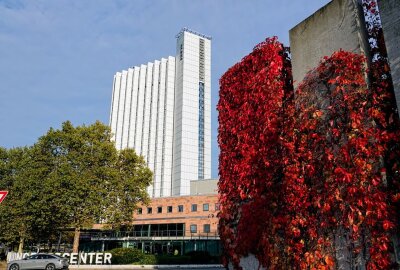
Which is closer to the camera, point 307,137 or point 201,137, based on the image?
point 307,137

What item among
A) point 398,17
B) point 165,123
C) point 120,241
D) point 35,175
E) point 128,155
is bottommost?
point 120,241

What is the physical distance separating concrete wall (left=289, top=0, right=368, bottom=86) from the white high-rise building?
91.5m

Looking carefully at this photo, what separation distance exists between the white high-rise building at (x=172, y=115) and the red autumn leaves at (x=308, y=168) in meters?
90.1

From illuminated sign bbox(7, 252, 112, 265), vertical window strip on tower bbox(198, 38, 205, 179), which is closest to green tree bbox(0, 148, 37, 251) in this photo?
illuminated sign bbox(7, 252, 112, 265)

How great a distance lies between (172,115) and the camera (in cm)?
10981

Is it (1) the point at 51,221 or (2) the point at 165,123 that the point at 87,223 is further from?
(2) the point at 165,123

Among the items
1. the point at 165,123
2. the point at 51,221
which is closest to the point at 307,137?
the point at 51,221

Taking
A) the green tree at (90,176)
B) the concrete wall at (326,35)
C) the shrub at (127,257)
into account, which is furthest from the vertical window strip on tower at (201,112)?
the concrete wall at (326,35)

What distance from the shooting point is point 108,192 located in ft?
112

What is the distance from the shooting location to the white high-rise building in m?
101

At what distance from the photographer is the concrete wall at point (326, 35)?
19.6 ft

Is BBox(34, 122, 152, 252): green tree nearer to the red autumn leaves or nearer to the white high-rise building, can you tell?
the red autumn leaves

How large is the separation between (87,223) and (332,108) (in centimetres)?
3015

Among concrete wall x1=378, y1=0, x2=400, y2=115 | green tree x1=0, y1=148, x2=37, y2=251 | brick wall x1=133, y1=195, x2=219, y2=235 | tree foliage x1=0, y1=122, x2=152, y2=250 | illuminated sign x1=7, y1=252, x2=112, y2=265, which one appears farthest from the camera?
brick wall x1=133, y1=195, x2=219, y2=235
